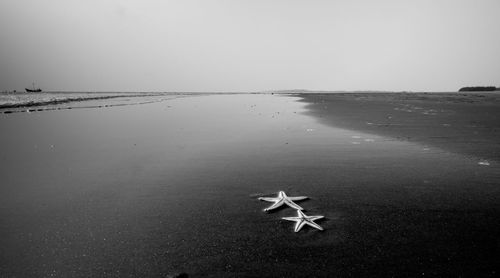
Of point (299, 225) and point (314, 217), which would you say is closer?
point (299, 225)

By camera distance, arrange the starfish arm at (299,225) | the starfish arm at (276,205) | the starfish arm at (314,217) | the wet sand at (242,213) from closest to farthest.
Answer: the wet sand at (242,213) < the starfish arm at (299,225) < the starfish arm at (314,217) < the starfish arm at (276,205)

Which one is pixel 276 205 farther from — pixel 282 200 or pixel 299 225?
pixel 299 225

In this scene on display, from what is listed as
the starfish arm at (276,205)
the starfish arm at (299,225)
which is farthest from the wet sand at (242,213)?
the starfish arm at (276,205)

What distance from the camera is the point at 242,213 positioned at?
553 centimetres

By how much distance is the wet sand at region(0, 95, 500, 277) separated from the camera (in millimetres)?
3953

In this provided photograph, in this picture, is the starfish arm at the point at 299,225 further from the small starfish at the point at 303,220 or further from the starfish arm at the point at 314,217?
the starfish arm at the point at 314,217

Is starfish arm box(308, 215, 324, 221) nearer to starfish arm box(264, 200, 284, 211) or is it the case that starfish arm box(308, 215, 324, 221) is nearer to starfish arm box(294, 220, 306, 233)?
starfish arm box(294, 220, 306, 233)

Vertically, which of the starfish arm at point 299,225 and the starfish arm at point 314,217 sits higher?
the starfish arm at point 314,217

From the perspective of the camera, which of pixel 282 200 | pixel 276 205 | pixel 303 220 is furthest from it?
pixel 282 200

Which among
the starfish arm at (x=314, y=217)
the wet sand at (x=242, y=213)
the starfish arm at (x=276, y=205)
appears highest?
the starfish arm at (x=314, y=217)

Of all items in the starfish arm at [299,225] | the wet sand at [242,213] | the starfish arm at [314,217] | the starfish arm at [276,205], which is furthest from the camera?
the starfish arm at [276,205]

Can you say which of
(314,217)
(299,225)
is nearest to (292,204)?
(314,217)

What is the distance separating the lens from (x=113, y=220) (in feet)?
17.0

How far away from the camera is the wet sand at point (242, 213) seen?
3.95m
